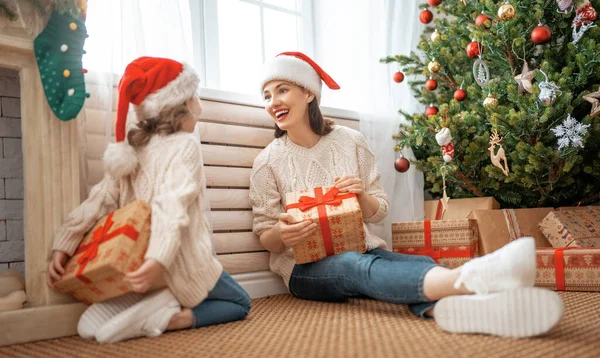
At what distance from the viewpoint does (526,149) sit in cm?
220

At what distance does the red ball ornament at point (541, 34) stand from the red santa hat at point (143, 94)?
1.36m

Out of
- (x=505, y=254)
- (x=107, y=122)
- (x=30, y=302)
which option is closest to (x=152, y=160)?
(x=107, y=122)

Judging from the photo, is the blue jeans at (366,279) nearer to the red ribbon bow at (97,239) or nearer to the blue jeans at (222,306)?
the blue jeans at (222,306)

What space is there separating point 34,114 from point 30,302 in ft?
1.71

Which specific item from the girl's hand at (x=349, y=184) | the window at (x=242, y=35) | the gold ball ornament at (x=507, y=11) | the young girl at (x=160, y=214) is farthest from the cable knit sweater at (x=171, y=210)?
the gold ball ornament at (x=507, y=11)

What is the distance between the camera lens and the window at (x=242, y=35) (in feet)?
8.04

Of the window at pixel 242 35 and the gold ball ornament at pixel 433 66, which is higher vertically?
the window at pixel 242 35

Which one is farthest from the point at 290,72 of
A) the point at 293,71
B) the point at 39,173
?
the point at 39,173

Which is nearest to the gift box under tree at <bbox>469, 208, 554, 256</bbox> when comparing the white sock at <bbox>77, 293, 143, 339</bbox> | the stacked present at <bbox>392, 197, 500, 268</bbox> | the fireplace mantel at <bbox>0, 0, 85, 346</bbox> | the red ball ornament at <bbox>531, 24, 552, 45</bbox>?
the stacked present at <bbox>392, 197, 500, 268</bbox>

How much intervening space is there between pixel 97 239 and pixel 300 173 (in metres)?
0.87

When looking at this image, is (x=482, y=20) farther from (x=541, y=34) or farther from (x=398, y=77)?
(x=398, y=77)

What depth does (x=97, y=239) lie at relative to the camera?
1.44 m

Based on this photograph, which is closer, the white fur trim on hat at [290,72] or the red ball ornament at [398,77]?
the white fur trim on hat at [290,72]

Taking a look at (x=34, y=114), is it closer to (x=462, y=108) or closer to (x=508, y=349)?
(x=508, y=349)
